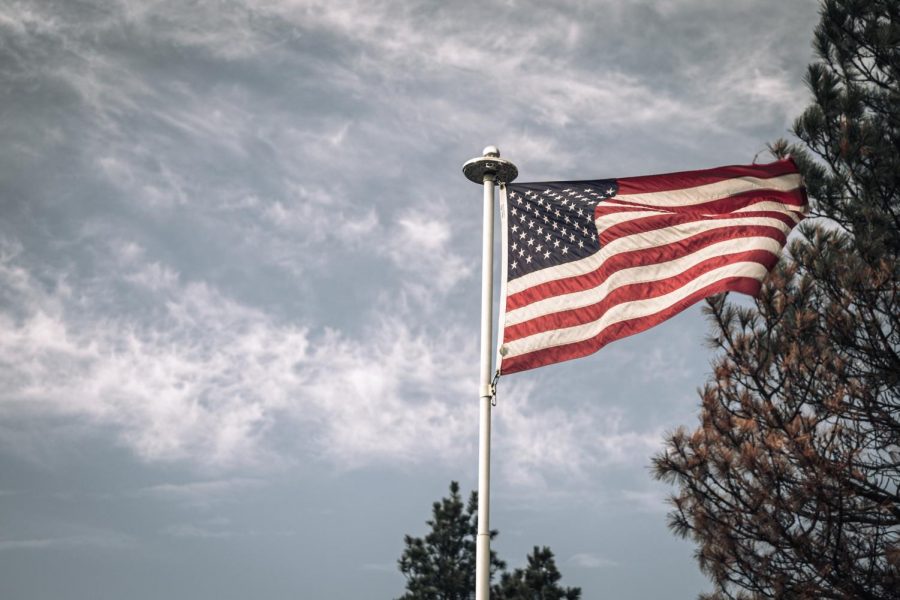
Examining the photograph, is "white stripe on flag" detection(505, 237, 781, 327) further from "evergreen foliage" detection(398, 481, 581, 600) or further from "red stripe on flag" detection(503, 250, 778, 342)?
"evergreen foliage" detection(398, 481, 581, 600)

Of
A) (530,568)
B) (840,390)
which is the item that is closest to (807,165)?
(840,390)

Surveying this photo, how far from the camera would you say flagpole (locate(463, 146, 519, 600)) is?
773 cm

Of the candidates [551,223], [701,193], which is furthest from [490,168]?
[701,193]

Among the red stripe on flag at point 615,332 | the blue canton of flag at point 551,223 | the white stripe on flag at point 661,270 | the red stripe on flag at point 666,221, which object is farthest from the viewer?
the red stripe on flag at point 666,221

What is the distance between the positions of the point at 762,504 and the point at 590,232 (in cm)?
379

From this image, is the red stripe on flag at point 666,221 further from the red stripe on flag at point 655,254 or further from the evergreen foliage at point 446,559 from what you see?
the evergreen foliage at point 446,559

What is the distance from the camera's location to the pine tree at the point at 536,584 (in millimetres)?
27953

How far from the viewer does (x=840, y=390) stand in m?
10.0

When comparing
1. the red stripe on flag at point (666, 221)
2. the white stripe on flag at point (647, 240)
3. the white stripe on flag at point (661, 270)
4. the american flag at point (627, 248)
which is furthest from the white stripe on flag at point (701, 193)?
the white stripe on flag at point (661, 270)

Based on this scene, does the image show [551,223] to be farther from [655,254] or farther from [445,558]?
Result: [445,558]

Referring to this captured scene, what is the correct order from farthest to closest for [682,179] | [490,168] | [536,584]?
1. [536,584]
2. [682,179]
3. [490,168]

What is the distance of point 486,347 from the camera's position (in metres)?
8.37

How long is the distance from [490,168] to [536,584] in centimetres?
2198

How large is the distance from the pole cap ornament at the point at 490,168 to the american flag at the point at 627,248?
7.6 inches
